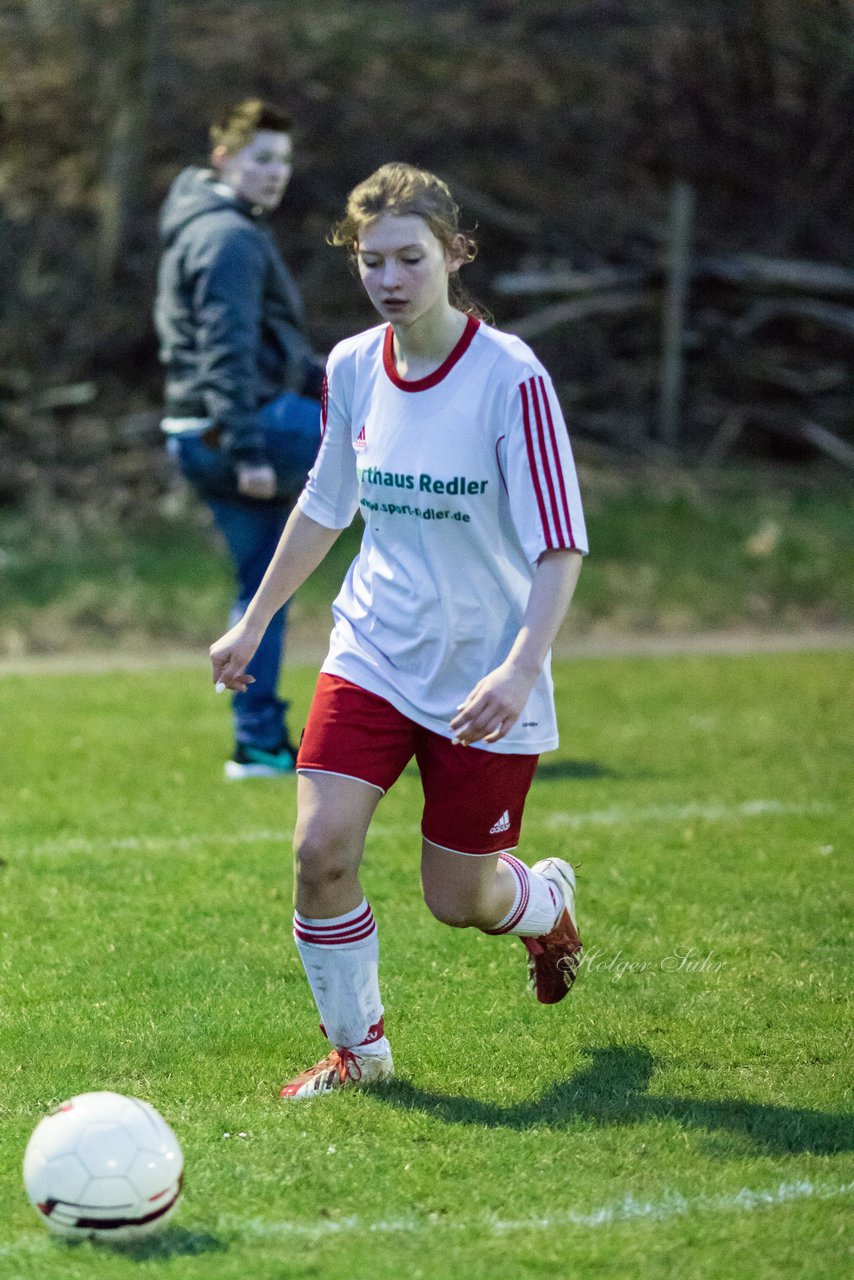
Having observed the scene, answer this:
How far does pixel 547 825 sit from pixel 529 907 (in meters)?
2.09

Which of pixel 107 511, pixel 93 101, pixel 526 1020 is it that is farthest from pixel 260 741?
pixel 93 101

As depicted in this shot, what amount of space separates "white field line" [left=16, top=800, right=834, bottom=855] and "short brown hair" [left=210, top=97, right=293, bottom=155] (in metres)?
2.65

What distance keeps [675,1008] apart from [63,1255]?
6.28ft

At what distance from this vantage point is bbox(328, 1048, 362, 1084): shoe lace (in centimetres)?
384

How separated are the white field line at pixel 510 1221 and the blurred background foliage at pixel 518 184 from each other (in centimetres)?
1003

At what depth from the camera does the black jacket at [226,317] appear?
654cm

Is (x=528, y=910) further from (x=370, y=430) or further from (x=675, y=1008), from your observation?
(x=370, y=430)

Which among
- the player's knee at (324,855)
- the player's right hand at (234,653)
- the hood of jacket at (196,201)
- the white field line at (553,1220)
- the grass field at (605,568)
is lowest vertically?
the grass field at (605,568)

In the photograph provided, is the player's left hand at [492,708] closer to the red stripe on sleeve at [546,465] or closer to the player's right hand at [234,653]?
the red stripe on sleeve at [546,465]

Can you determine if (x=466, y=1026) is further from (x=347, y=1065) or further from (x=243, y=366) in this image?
(x=243, y=366)

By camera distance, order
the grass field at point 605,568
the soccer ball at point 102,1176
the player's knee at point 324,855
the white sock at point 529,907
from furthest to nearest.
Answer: the grass field at point 605,568 → the white sock at point 529,907 → the player's knee at point 324,855 → the soccer ball at point 102,1176

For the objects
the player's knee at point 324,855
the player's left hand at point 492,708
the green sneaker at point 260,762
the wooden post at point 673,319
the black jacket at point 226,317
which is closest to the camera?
the player's left hand at point 492,708

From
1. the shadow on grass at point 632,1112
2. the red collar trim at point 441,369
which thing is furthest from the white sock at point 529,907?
the red collar trim at point 441,369

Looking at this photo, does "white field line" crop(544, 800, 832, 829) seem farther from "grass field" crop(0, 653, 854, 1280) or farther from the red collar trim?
the red collar trim
